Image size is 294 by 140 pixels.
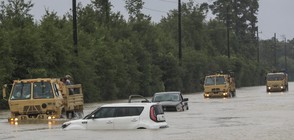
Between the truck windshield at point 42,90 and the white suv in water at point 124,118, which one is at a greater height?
the truck windshield at point 42,90

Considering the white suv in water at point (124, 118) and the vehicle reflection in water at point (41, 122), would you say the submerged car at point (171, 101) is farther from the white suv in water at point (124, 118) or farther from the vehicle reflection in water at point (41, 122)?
the white suv in water at point (124, 118)

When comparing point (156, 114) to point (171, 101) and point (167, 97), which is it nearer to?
point (171, 101)

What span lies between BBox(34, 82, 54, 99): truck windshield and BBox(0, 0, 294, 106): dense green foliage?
13.4 m

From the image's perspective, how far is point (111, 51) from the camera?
59594 mm

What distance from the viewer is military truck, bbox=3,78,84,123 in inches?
1114

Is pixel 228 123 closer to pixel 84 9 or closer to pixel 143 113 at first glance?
pixel 143 113

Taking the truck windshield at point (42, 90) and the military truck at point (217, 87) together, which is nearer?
the truck windshield at point (42, 90)

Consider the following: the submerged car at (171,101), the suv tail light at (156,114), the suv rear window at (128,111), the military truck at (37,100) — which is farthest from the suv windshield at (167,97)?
the suv rear window at (128,111)

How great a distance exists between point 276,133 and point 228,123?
17.1 feet

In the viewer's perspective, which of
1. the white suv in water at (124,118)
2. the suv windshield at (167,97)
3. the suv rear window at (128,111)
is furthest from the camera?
the suv windshield at (167,97)

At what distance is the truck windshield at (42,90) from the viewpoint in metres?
28.7

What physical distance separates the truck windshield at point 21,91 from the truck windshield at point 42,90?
0.31 metres

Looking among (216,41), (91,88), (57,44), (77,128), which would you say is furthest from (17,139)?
(216,41)

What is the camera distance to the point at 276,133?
22.0 metres
